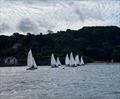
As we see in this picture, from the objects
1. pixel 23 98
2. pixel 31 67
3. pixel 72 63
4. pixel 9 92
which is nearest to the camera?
pixel 23 98

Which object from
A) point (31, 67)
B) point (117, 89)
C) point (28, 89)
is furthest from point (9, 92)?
point (31, 67)

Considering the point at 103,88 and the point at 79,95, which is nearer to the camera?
the point at 79,95

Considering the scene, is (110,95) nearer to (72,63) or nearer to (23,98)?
(23,98)

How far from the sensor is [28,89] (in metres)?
76.9

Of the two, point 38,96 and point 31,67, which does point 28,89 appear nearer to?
point 38,96

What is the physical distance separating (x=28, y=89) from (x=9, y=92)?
15.2 feet

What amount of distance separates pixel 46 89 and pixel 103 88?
8015 millimetres

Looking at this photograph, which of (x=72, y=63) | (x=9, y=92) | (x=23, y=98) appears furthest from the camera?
(x=72, y=63)

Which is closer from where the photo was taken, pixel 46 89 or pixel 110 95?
→ pixel 110 95

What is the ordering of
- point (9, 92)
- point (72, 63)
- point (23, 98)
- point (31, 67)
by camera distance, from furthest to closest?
point (72, 63), point (31, 67), point (9, 92), point (23, 98)

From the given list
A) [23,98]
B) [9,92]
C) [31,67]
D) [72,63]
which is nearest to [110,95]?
[23,98]

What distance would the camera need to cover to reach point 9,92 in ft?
239

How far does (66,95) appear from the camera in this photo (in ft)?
219

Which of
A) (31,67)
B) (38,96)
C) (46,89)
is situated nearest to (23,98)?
(38,96)
